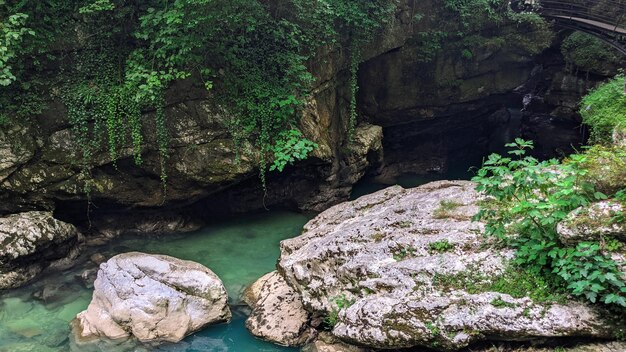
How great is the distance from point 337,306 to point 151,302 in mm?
3386

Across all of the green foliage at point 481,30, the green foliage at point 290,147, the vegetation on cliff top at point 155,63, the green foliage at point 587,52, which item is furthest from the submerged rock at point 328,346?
the green foliage at point 587,52

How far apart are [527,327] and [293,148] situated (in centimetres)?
614

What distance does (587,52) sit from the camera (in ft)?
42.7

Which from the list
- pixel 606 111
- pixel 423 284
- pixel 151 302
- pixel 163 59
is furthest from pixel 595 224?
pixel 163 59

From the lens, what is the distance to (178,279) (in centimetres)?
796

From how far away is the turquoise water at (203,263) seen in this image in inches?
291

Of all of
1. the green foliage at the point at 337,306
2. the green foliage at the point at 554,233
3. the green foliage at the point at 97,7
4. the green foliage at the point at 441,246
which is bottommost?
the green foliage at the point at 337,306

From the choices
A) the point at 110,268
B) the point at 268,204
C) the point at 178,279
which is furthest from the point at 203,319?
the point at 268,204

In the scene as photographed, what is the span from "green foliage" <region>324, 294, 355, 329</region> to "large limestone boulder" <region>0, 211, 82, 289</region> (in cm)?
637

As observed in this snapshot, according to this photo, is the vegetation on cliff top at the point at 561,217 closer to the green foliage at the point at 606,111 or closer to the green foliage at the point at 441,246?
the green foliage at the point at 441,246

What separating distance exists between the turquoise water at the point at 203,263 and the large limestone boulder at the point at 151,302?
0.25 metres

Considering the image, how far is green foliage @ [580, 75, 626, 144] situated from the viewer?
889cm

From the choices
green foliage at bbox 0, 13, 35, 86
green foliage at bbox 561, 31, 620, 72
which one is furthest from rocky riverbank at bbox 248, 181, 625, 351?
green foliage at bbox 561, 31, 620, 72

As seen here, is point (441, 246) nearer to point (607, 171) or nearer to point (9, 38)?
point (607, 171)
